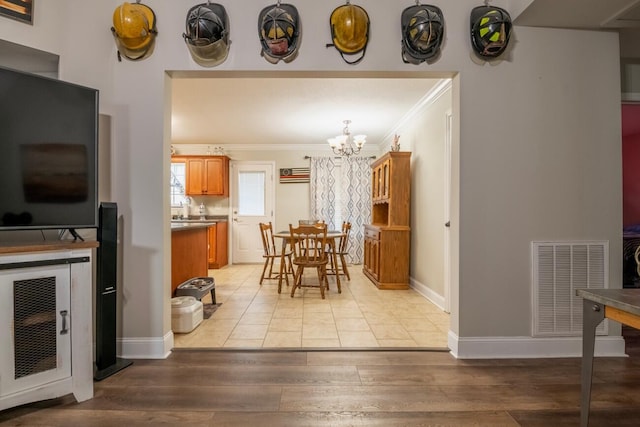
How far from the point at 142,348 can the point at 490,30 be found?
3004mm

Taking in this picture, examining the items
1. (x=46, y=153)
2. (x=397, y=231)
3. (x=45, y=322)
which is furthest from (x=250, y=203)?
(x=45, y=322)

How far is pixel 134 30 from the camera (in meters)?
1.96

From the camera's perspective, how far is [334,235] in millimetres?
4117

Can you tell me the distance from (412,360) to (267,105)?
3322mm

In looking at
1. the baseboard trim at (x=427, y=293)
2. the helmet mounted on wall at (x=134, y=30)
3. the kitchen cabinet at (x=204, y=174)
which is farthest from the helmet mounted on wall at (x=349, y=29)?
the kitchen cabinet at (x=204, y=174)

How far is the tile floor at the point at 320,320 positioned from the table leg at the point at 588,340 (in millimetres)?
1026

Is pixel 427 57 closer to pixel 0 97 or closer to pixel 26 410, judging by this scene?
pixel 0 97

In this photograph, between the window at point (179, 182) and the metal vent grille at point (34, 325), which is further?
the window at point (179, 182)

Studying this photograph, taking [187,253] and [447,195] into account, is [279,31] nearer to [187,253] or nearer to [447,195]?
[447,195]

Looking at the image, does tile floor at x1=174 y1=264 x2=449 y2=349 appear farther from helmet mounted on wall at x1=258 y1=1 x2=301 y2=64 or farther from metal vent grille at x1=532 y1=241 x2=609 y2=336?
helmet mounted on wall at x1=258 y1=1 x2=301 y2=64

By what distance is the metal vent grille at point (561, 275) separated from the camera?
6.86ft

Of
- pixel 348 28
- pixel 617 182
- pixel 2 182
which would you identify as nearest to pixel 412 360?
pixel 617 182

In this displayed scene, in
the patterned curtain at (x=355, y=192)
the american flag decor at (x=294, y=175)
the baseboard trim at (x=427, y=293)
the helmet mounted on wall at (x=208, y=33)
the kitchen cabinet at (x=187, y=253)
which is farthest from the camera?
the american flag decor at (x=294, y=175)

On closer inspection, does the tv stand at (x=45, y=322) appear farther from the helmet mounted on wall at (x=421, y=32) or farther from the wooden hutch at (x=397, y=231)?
the wooden hutch at (x=397, y=231)
